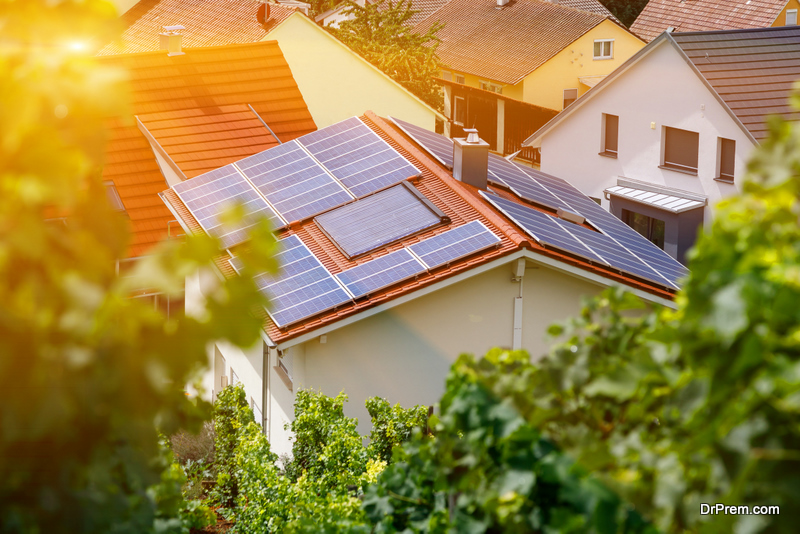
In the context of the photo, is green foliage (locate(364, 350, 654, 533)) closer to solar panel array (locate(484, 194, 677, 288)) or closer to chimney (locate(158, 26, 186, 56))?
solar panel array (locate(484, 194, 677, 288))

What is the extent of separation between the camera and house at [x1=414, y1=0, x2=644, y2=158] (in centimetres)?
4644

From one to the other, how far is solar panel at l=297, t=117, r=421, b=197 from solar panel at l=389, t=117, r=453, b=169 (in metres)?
0.64

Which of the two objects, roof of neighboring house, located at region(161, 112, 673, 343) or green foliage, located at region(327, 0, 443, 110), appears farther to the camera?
green foliage, located at region(327, 0, 443, 110)

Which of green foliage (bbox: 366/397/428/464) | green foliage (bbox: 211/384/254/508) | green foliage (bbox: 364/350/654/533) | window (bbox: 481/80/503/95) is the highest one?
green foliage (bbox: 364/350/654/533)

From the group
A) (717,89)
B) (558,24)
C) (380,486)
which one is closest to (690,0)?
(558,24)

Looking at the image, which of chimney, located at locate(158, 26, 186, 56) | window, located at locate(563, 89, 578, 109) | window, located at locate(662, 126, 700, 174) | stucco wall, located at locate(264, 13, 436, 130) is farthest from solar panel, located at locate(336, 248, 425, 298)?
window, located at locate(563, 89, 578, 109)

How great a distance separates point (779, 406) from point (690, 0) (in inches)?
2067

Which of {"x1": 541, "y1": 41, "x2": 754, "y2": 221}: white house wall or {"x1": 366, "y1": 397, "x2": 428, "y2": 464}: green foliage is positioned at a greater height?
{"x1": 366, "y1": 397, "x2": 428, "y2": 464}: green foliage

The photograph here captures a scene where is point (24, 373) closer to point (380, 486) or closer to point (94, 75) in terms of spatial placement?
point (94, 75)

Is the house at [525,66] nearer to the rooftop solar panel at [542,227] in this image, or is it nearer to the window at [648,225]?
the window at [648,225]

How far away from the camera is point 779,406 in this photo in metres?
2.48

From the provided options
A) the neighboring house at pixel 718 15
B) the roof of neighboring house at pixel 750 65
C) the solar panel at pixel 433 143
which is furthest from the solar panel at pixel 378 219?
the neighboring house at pixel 718 15

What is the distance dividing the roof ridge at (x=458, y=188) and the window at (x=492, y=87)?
103 feet

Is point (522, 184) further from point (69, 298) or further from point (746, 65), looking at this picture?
point (69, 298)
